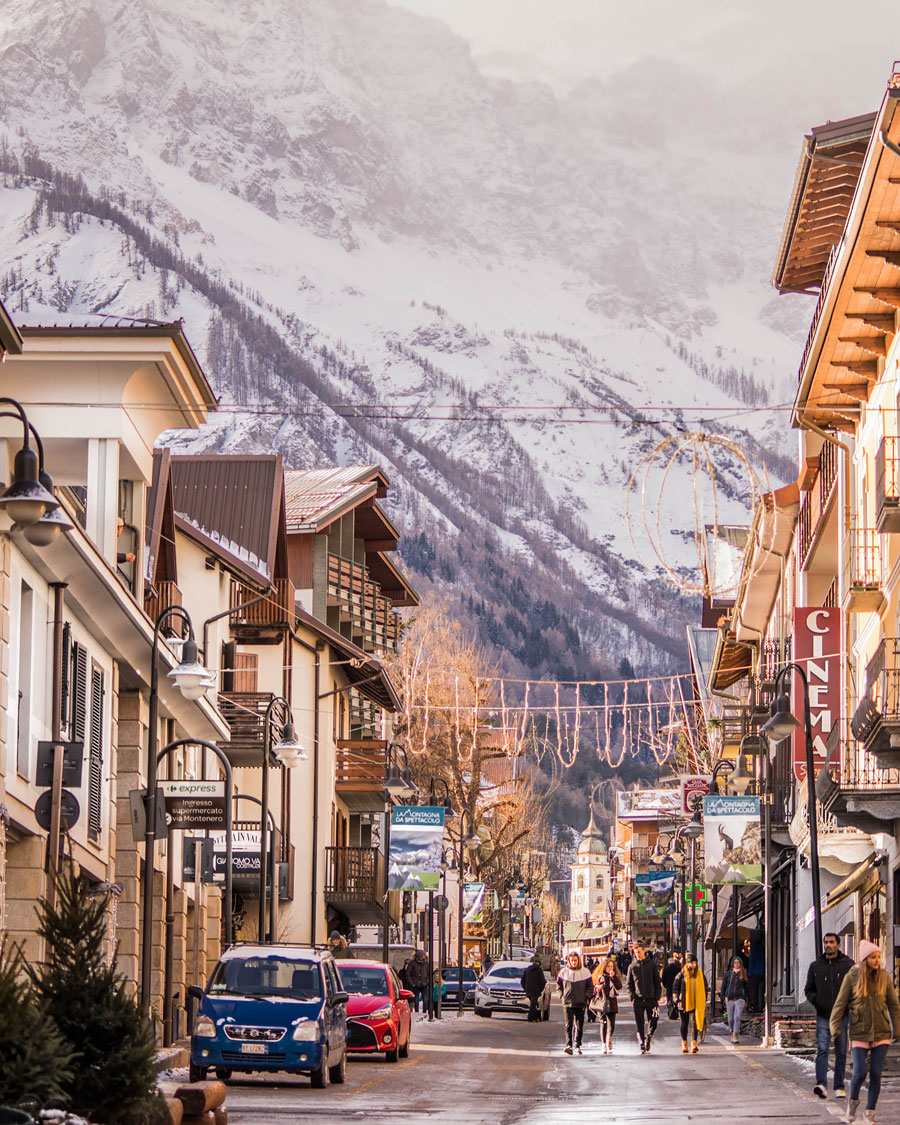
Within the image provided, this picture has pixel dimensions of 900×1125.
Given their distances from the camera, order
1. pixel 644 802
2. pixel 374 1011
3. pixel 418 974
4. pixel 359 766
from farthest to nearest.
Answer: pixel 644 802 < pixel 359 766 < pixel 418 974 < pixel 374 1011

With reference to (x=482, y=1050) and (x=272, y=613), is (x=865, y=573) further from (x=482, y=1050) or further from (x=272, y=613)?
(x=272, y=613)

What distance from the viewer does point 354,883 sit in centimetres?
6725

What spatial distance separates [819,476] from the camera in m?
47.3

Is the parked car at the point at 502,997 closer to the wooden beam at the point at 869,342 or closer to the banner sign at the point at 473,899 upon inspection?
the banner sign at the point at 473,899

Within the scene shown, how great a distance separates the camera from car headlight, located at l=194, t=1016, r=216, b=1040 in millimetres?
23641

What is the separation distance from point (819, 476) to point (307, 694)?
853 inches

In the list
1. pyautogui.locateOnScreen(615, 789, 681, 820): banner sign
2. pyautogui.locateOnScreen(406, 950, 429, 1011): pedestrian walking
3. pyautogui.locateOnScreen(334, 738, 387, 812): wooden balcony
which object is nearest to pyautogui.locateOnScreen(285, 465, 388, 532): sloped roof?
pyautogui.locateOnScreen(334, 738, 387, 812): wooden balcony

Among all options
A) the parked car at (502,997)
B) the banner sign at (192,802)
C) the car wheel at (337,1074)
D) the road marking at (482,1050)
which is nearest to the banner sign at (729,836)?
the road marking at (482,1050)

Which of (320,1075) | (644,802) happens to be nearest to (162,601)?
(320,1075)

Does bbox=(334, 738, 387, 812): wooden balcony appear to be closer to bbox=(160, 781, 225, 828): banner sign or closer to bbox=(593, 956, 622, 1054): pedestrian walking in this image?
bbox=(593, 956, 622, 1054): pedestrian walking

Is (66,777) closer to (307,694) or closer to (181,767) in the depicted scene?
(181,767)

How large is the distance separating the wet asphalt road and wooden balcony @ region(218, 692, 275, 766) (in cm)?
1011

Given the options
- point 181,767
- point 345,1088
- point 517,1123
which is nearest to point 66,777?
point 345,1088

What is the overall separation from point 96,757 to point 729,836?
588 inches
